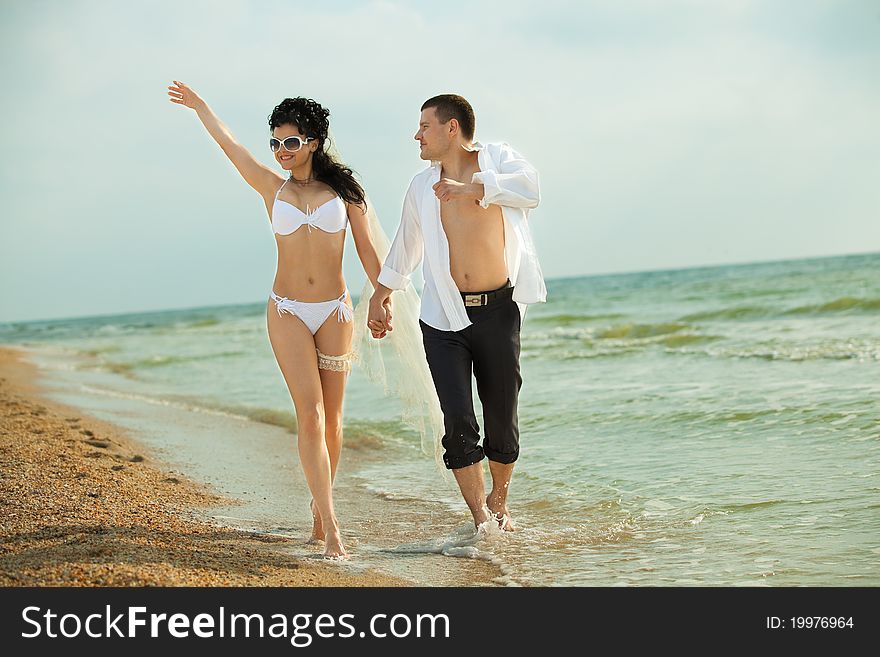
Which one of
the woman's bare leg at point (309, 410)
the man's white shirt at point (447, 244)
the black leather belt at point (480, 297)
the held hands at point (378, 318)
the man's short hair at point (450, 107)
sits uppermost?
the man's short hair at point (450, 107)

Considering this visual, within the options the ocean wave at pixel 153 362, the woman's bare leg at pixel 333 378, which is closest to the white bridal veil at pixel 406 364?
the woman's bare leg at pixel 333 378

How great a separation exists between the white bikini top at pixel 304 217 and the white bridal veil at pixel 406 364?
0.75m

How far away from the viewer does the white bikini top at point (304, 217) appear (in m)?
4.66

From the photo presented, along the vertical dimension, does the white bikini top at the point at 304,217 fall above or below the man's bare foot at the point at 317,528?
above

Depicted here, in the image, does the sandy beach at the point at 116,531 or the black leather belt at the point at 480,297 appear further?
the black leather belt at the point at 480,297

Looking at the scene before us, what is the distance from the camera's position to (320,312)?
15.4 feet

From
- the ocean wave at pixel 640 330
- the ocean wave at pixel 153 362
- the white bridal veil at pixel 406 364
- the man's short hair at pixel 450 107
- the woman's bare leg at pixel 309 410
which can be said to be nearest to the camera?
the woman's bare leg at pixel 309 410

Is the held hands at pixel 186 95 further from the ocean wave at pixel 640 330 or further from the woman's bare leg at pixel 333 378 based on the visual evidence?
the ocean wave at pixel 640 330

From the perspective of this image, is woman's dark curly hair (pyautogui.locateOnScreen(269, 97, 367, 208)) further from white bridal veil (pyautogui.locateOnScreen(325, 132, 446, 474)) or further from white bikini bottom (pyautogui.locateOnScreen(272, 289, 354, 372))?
white bridal veil (pyautogui.locateOnScreen(325, 132, 446, 474))

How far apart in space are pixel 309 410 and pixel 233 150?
1.39 meters

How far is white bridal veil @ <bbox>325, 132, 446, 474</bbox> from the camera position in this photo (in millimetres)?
5488

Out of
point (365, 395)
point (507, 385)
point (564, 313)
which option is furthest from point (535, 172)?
point (564, 313)
